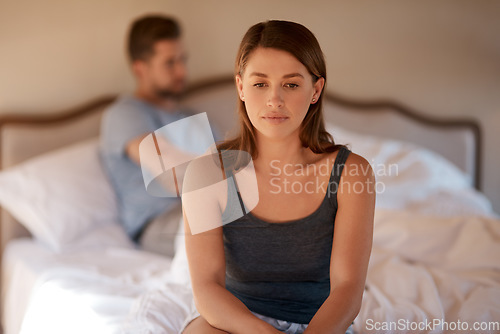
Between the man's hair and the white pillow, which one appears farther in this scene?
the man's hair

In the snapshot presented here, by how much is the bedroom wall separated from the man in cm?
25

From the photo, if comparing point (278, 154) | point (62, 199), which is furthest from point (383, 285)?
point (62, 199)

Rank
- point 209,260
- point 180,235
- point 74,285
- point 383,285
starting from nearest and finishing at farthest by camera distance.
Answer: point 209,260, point 383,285, point 74,285, point 180,235

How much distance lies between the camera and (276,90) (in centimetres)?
87

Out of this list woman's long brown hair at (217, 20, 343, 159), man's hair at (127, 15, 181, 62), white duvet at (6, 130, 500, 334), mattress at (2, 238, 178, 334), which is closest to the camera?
woman's long brown hair at (217, 20, 343, 159)

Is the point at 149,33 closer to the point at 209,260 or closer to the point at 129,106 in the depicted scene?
the point at 129,106

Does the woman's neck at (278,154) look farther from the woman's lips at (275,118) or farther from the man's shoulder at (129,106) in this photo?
the man's shoulder at (129,106)

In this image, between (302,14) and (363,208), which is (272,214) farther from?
(302,14)

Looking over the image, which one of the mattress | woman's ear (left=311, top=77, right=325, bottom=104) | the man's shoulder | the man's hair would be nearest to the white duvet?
the mattress

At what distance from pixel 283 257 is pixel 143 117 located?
102 cm

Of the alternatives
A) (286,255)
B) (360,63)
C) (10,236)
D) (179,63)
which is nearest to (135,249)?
(10,236)

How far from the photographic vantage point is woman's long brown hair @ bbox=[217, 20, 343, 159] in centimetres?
87

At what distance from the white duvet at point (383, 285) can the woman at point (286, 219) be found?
6.8 inches

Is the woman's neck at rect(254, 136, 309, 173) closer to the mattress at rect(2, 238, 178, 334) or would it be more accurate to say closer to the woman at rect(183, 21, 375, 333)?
the woman at rect(183, 21, 375, 333)
